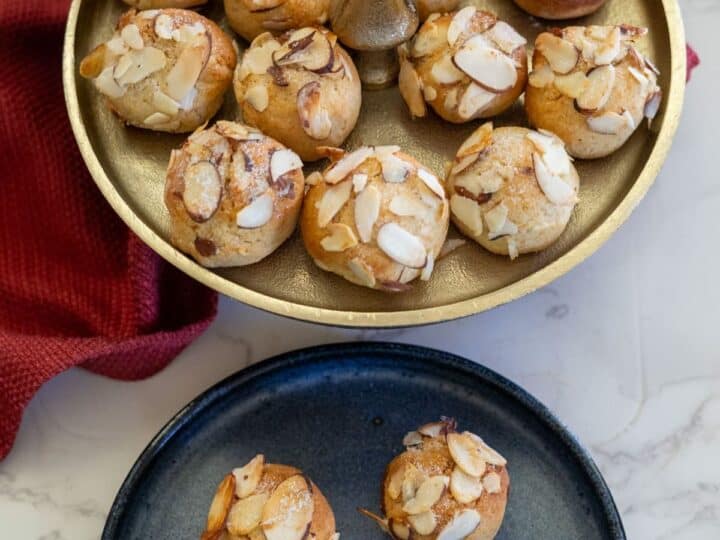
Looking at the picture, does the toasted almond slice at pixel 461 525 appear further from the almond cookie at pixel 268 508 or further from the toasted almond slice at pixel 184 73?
the toasted almond slice at pixel 184 73

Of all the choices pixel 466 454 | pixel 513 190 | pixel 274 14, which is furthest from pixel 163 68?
pixel 466 454

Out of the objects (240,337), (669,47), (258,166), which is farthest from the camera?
(240,337)

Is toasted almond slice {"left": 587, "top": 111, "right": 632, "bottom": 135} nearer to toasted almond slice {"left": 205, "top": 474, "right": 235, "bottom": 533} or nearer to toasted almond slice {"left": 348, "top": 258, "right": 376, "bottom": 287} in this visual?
toasted almond slice {"left": 348, "top": 258, "right": 376, "bottom": 287}

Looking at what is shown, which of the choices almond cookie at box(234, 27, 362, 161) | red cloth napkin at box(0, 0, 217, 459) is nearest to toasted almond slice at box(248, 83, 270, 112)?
A: almond cookie at box(234, 27, 362, 161)

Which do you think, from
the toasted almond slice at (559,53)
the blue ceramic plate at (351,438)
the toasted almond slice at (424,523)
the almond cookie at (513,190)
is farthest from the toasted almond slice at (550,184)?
the toasted almond slice at (424,523)

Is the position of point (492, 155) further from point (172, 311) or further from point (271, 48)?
point (172, 311)

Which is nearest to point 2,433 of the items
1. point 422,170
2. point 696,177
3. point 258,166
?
point 258,166

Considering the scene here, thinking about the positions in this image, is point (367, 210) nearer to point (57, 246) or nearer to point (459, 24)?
point (459, 24)
